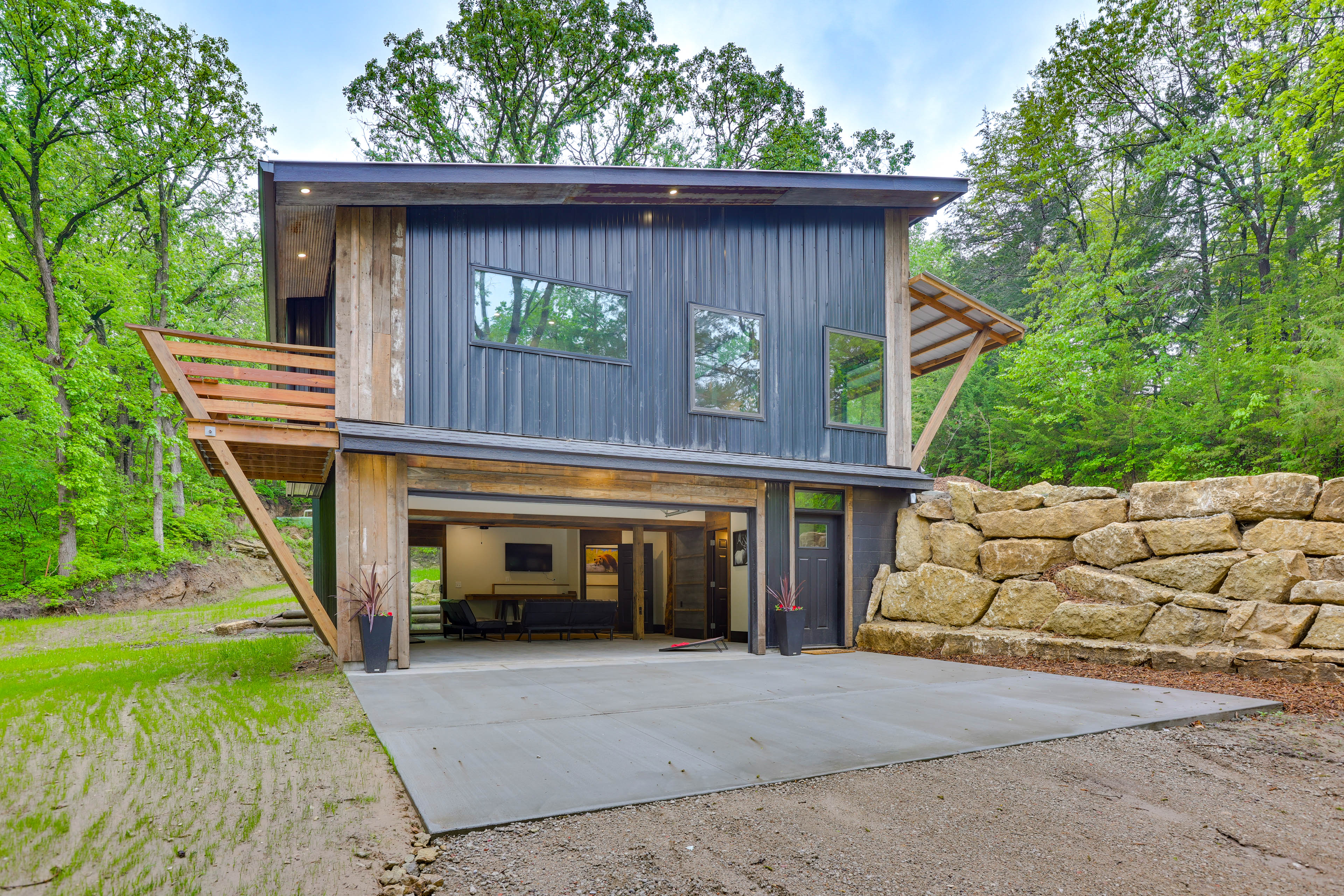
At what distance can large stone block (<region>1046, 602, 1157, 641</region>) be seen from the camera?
7.99 metres

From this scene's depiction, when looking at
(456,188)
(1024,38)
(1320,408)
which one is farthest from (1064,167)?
(456,188)

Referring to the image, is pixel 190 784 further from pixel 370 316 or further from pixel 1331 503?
pixel 1331 503

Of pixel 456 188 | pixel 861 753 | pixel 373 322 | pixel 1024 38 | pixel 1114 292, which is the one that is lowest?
pixel 861 753

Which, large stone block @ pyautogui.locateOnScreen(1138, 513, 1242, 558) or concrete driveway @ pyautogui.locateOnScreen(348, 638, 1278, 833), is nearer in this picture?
concrete driveway @ pyautogui.locateOnScreen(348, 638, 1278, 833)

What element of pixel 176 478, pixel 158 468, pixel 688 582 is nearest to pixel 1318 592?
pixel 688 582

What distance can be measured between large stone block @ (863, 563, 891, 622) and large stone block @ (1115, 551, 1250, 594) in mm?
3190

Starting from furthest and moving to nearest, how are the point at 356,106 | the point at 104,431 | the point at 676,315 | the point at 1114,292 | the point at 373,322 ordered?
the point at 356,106 < the point at 104,431 < the point at 1114,292 < the point at 676,315 < the point at 373,322

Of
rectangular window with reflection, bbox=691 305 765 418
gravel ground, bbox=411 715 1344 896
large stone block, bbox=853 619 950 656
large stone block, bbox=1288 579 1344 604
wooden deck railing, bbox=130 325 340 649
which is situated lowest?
large stone block, bbox=853 619 950 656

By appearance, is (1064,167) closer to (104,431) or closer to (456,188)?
(456,188)

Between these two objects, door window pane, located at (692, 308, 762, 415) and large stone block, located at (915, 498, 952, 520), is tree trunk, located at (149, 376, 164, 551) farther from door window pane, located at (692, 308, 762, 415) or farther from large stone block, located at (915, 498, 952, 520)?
large stone block, located at (915, 498, 952, 520)

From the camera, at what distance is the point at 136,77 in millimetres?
16625

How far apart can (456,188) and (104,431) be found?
14.8 metres

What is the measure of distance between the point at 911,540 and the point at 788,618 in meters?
2.20

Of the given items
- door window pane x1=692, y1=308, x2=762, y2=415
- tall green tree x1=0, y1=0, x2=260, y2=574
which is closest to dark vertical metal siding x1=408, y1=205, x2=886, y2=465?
door window pane x1=692, y1=308, x2=762, y2=415
